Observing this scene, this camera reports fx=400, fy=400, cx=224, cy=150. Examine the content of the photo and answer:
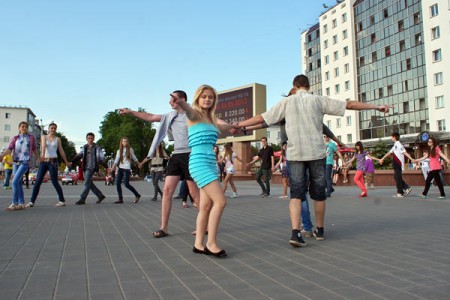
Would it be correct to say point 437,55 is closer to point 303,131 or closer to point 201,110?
point 303,131

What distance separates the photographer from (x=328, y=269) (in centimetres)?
348

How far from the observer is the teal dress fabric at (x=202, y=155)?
4102 mm

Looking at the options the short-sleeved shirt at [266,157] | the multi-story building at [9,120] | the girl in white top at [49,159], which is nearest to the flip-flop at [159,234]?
the girl in white top at [49,159]

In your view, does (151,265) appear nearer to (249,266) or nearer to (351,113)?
(249,266)

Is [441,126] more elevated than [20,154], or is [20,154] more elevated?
[441,126]

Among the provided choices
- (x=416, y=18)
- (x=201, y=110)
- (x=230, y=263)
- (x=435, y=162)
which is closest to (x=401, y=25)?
(x=416, y=18)

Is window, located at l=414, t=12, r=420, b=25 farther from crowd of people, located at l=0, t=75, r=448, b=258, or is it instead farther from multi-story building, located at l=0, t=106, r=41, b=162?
multi-story building, located at l=0, t=106, r=41, b=162

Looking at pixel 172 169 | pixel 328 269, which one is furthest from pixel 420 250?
pixel 172 169

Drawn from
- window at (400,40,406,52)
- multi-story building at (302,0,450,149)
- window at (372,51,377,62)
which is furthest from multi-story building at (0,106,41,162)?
window at (400,40,406,52)

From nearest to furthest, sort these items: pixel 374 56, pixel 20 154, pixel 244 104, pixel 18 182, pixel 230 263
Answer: pixel 230 263 → pixel 18 182 → pixel 20 154 → pixel 244 104 → pixel 374 56

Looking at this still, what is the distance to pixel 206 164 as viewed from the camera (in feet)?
13.6

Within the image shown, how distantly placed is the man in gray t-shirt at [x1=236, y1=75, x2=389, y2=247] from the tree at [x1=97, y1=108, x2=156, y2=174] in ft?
236

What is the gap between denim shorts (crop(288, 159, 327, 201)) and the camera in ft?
15.3

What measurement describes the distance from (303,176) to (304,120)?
2.15ft
